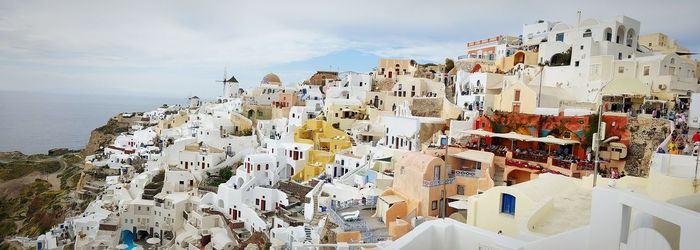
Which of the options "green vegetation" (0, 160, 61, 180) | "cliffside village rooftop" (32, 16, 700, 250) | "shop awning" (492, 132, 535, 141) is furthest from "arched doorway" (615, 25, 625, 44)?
"green vegetation" (0, 160, 61, 180)

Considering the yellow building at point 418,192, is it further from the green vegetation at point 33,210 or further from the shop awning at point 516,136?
the green vegetation at point 33,210

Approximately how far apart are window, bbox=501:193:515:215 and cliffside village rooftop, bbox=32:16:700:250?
31 millimetres

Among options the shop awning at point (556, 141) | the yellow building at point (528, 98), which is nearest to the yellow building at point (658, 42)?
the yellow building at point (528, 98)

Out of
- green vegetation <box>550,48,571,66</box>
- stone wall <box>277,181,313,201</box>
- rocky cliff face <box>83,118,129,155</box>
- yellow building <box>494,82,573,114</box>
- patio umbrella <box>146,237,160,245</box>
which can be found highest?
green vegetation <box>550,48,571,66</box>

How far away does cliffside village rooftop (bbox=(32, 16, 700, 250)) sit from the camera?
22.6 feet

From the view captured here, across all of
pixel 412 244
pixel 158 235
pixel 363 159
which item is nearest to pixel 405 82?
pixel 363 159

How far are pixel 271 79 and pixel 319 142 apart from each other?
86.0ft

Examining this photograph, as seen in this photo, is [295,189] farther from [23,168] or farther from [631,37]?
[23,168]

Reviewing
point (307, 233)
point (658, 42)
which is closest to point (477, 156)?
point (307, 233)

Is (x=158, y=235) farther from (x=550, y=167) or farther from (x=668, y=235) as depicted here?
(x=668, y=235)

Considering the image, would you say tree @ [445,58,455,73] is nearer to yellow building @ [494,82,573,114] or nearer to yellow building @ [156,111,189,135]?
yellow building @ [494,82,573,114]

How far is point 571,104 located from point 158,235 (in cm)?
2471

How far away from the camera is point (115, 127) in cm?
5753

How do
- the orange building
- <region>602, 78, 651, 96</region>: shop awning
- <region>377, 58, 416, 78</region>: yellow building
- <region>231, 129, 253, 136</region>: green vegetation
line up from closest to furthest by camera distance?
<region>602, 78, 651, 96</region>: shop awning < <region>231, 129, 253, 136</region>: green vegetation < <region>377, 58, 416, 78</region>: yellow building < the orange building
